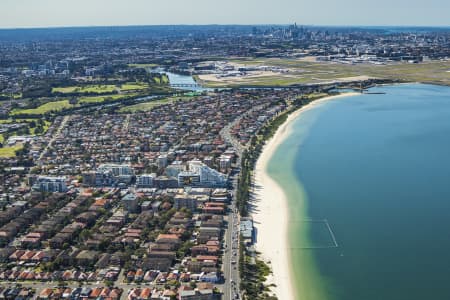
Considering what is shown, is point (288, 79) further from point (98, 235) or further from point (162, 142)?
point (98, 235)

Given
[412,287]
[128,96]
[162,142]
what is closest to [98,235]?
Result: [412,287]

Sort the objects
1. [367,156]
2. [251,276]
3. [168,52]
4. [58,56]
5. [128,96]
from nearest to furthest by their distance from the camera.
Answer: [251,276] < [367,156] < [128,96] < [58,56] < [168,52]

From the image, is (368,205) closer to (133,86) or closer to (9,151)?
(9,151)

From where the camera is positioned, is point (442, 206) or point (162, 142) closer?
point (442, 206)

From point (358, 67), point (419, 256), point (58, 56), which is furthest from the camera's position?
point (58, 56)

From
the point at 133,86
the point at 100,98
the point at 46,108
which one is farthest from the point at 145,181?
the point at 133,86
